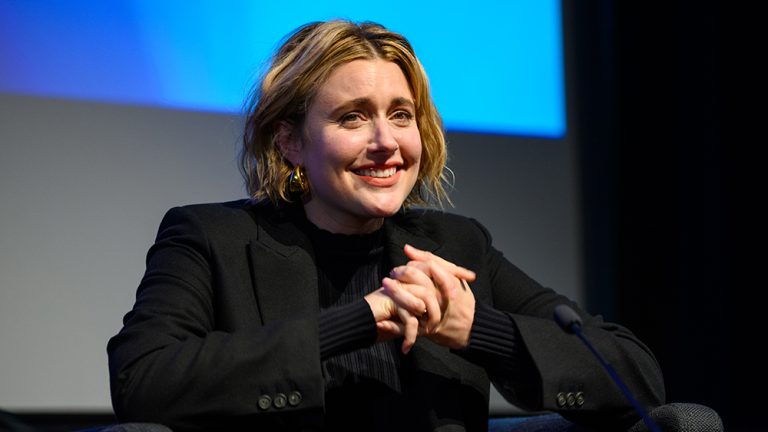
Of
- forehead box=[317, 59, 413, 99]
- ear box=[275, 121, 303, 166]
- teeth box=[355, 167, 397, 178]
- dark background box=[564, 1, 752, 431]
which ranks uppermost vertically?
forehead box=[317, 59, 413, 99]

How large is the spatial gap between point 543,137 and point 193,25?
1.30 metres

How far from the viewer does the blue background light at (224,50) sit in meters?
2.65

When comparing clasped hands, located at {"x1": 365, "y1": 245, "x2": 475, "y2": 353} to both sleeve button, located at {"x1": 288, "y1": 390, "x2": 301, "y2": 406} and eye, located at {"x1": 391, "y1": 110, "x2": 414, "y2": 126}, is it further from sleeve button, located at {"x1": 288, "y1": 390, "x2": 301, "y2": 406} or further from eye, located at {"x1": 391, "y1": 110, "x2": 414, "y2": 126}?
eye, located at {"x1": 391, "y1": 110, "x2": 414, "y2": 126}

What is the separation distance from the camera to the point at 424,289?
5.44 feet

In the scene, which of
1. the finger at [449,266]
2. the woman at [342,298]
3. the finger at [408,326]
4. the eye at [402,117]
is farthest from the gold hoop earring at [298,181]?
the finger at [408,326]

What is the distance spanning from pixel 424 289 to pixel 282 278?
0.35 metres

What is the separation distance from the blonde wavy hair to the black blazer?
0.08m

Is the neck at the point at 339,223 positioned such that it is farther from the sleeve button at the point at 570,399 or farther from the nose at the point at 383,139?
the sleeve button at the point at 570,399

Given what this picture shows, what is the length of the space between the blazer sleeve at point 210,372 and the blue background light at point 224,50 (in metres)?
0.97

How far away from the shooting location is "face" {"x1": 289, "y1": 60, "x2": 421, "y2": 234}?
6.20ft

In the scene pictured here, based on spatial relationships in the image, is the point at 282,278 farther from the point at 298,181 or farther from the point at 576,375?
the point at 576,375

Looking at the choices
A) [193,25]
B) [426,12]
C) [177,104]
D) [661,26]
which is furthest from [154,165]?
[661,26]

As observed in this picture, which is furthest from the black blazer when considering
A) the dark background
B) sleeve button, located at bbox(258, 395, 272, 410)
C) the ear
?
the dark background

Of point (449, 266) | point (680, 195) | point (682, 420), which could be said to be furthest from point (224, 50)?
point (680, 195)
